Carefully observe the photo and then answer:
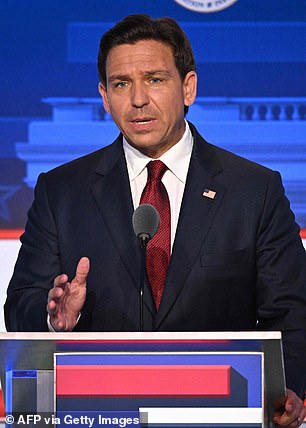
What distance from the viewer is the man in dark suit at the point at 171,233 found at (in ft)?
8.77

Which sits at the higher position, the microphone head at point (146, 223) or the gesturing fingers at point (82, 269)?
the microphone head at point (146, 223)

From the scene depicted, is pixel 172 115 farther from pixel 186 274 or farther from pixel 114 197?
pixel 186 274

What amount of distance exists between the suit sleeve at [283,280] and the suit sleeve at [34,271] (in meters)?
0.61

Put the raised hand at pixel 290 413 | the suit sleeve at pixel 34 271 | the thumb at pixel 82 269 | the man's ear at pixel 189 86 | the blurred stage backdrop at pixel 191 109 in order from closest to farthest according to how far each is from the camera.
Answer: the raised hand at pixel 290 413 < the thumb at pixel 82 269 < the suit sleeve at pixel 34 271 < the man's ear at pixel 189 86 < the blurred stage backdrop at pixel 191 109

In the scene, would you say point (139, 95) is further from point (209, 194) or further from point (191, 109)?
point (191, 109)

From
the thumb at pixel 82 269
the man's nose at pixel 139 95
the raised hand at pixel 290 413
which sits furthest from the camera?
the man's nose at pixel 139 95

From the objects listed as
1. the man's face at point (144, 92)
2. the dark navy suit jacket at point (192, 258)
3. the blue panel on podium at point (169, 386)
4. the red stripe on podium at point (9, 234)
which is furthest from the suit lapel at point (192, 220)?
the red stripe on podium at point (9, 234)

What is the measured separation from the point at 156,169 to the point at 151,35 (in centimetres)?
40

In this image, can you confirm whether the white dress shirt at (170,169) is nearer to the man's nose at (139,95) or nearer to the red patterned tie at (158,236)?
the red patterned tie at (158,236)

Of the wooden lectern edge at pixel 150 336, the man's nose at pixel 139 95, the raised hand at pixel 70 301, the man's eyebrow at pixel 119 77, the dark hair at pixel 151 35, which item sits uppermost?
the dark hair at pixel 151 35

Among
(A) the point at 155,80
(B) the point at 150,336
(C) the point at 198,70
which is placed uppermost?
(C) the point at 198,70

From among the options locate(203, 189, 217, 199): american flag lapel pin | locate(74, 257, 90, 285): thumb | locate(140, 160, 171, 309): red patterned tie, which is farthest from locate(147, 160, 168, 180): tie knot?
locate(74, 257, 90, 285): thumb

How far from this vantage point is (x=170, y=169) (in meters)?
2.85

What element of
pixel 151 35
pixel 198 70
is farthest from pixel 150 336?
pixel 198 70
